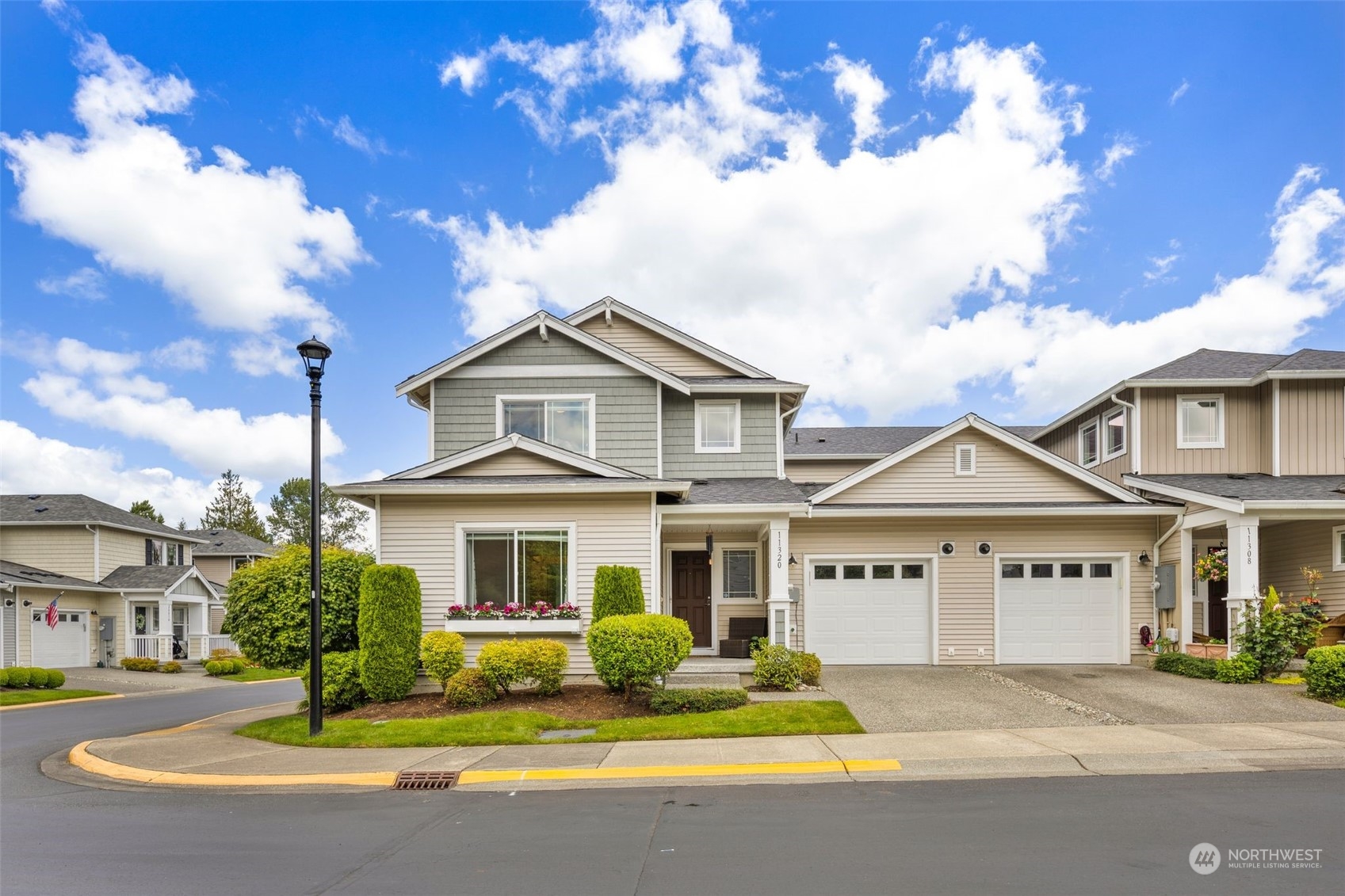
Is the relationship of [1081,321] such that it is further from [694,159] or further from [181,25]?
[181,25]

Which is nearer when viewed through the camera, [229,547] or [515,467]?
[515,467]

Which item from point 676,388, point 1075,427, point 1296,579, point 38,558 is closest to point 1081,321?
→ point 1075,427

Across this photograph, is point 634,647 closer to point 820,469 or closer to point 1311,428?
point 820,469

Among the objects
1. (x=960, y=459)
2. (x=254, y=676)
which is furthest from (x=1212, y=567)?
(x=254, y=676)

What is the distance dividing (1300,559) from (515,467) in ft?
53.4

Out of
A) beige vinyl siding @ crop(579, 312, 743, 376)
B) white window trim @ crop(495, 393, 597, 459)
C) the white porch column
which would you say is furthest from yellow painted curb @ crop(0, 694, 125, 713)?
the white porch column

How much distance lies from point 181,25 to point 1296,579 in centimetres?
2495

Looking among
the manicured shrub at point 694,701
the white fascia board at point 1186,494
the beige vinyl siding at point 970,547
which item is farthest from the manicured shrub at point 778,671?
the white fascia board at point 1186,494

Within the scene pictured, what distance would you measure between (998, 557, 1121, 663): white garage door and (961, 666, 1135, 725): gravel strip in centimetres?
136

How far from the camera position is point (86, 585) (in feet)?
99.9

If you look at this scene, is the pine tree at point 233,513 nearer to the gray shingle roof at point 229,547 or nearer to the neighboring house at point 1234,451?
the gray shingle roof at point 229,547

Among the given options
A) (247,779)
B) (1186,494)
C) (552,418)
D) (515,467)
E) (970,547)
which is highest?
(552,418)

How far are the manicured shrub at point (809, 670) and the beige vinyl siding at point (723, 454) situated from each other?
5066mm

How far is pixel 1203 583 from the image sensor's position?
17.3m
